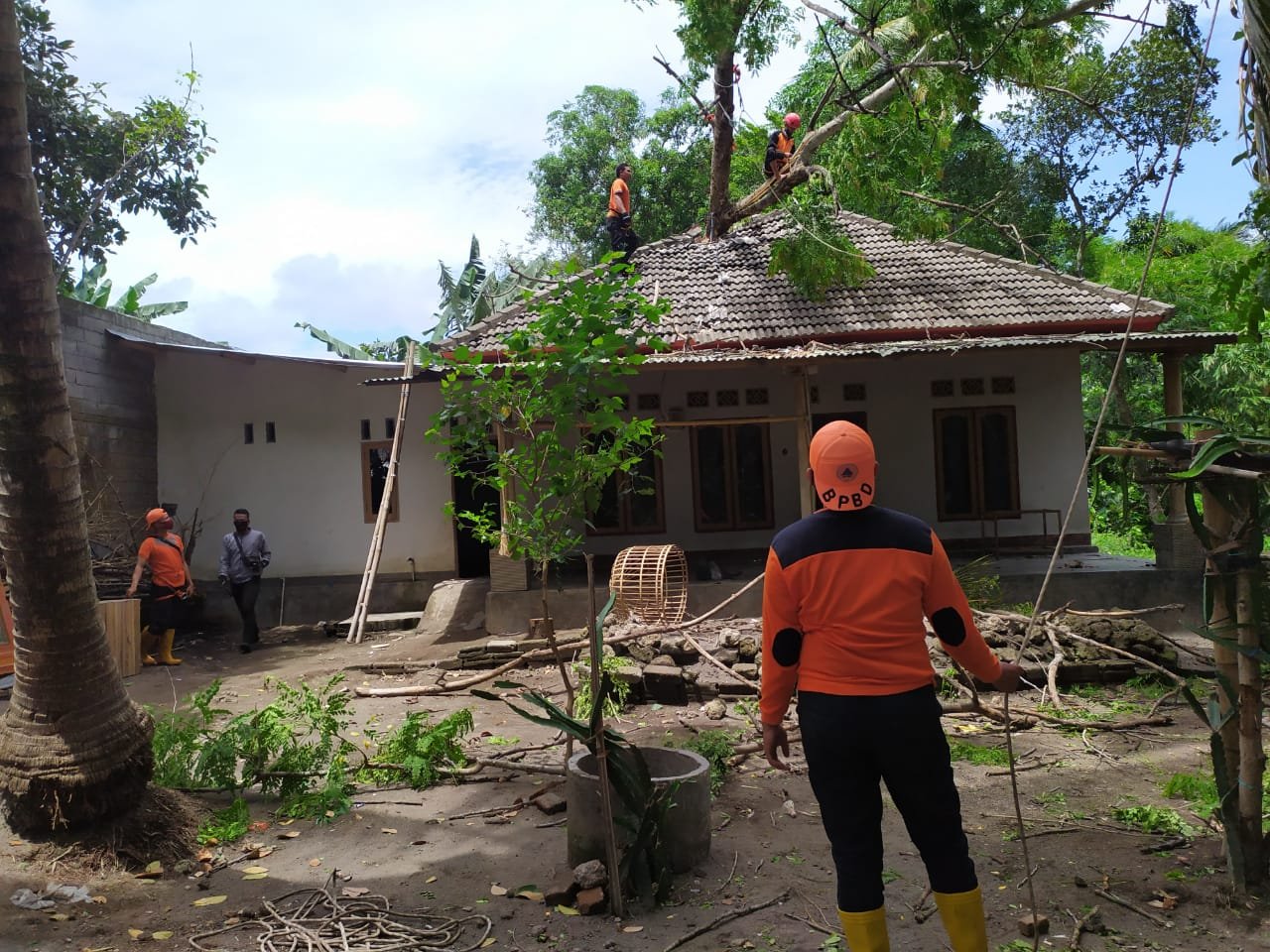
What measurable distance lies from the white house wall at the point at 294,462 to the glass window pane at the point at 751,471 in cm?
439

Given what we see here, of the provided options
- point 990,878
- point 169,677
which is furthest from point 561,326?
point 169,677

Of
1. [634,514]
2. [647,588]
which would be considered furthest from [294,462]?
[647,588]

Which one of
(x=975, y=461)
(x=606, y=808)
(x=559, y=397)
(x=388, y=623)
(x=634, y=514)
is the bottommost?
(x=388, y=623)

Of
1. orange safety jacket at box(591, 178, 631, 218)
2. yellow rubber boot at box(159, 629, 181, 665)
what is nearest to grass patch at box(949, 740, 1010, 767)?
yellow rubber boot at box(159, 629, 181, 665)

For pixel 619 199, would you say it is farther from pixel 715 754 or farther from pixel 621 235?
pixel 715 754

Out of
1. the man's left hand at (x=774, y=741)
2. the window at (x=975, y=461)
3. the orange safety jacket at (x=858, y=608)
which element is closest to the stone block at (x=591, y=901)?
the man's left hand at (x=774, y=741)

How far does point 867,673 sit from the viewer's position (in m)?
2.98

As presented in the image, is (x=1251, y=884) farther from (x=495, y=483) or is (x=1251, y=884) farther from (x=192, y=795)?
(x=192, y=795)

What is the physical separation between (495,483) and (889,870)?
8.79 feet

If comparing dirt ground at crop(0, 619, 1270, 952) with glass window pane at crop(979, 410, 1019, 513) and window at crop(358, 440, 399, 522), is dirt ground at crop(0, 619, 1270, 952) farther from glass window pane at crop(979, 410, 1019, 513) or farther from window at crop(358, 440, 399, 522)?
window at crop(358, 440, 399, 522)

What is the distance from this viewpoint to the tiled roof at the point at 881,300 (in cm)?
1230

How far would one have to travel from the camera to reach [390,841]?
4.89m

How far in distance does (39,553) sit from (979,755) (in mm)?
5499

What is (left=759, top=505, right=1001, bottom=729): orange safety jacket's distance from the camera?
3.00 m
